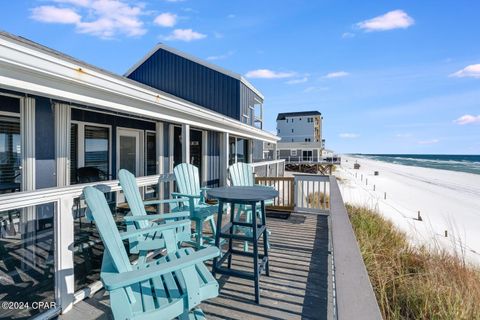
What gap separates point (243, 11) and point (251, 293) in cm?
836

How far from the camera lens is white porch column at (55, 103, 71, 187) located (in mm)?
3230

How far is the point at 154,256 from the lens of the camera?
3072 mm

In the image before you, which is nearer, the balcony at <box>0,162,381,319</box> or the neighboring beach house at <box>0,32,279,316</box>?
the balcony at <box>0,162,381,319</box>

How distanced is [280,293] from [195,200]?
1782mm

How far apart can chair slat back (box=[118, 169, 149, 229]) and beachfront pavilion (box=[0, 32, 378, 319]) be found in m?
0.18

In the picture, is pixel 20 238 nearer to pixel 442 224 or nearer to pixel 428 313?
pixel 428 313

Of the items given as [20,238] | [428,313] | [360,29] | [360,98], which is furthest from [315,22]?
[360,98]

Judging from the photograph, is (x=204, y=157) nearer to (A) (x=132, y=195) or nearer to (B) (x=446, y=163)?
(A) (x=132, y=195)

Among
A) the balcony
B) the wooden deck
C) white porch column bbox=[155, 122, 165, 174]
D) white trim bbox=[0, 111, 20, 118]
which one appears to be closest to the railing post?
the balcony

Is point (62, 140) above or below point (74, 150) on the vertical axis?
above

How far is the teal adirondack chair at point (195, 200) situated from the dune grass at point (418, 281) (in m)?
2.03

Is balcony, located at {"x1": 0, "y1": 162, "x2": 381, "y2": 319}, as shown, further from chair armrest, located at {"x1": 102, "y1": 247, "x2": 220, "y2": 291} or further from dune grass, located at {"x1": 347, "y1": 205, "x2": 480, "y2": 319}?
dune grass, located at {"x1": 347, "y1": 205, "x2": 480, "y2": 319}

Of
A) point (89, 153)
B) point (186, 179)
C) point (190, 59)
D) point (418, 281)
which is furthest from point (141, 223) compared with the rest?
point (190, 59)

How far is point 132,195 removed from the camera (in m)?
2.57
